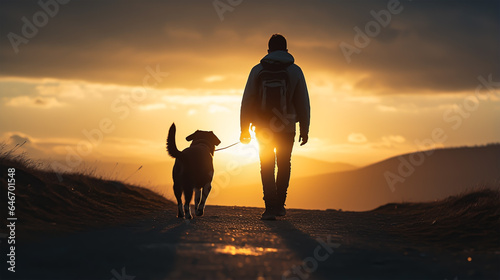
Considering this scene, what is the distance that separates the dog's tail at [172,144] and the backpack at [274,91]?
164 centimetres

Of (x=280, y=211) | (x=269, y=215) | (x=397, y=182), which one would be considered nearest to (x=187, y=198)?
(x=269, y=215)

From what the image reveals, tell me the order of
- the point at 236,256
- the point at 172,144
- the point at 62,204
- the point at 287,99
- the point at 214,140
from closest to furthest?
1. the point at 236,256
2. the point at 62,204
3. the point at 172,144
4. the point at 287,99
5. the point at 214,140

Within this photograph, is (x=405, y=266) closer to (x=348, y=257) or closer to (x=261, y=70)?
(x=348, y=257)

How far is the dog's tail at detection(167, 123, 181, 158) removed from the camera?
10.9 m

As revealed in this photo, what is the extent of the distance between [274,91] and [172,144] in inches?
79.5

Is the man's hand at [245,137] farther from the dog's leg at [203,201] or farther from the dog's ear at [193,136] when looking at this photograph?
the dog's ear at [193,136]

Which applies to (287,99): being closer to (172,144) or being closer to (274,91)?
(274,91)

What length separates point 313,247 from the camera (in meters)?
7.40

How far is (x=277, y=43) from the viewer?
37.8 ft

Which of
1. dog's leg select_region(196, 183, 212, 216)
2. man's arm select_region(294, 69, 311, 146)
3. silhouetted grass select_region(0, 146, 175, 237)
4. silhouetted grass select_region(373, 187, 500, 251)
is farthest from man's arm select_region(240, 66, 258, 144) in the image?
silhouetted grass select_region(373, 187, 500, 251)

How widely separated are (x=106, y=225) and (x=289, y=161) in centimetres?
366

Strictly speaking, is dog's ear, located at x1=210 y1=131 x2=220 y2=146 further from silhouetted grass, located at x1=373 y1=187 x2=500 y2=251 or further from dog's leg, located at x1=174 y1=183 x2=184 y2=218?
silhouetted grass, located at x1=373 y1=187 x2=500 y2=251

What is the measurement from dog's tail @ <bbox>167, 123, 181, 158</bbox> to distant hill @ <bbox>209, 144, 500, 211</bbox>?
28249mm

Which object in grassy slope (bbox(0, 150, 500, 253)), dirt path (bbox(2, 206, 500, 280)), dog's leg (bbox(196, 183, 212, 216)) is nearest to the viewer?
dirt path (bbox(2, 206, 500, 280))
